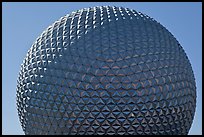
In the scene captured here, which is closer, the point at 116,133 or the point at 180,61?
the point at 116,133

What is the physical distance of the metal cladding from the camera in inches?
640

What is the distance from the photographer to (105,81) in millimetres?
16188

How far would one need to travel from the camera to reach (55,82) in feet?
55.2

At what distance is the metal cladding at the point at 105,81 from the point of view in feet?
53.4

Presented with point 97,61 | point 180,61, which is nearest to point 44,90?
point 97,61

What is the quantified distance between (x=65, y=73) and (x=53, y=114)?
2162 millimetres

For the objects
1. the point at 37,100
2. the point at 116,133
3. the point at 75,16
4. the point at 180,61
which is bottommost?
the point at 116,133

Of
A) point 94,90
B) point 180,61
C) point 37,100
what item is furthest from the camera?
point 180,61

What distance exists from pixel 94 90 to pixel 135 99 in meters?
2.04

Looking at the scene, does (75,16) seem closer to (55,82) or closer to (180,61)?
(55,82)

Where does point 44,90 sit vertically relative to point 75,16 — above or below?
below

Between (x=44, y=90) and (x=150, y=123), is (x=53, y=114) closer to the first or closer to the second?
(x=44, y=90)

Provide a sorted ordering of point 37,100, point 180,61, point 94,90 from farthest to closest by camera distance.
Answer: point 180,61 → point 37,100 → point 94,90

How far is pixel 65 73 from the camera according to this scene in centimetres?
1667
